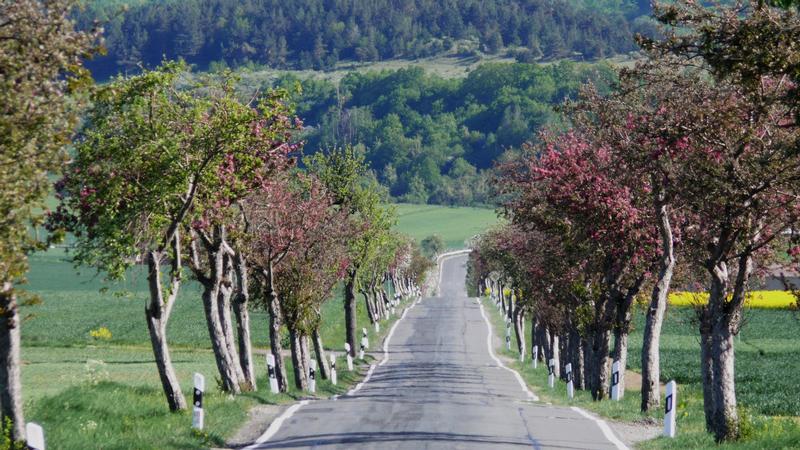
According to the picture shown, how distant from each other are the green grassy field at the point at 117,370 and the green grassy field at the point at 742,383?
7749 mm

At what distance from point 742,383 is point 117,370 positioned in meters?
24.7

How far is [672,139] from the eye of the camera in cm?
1812

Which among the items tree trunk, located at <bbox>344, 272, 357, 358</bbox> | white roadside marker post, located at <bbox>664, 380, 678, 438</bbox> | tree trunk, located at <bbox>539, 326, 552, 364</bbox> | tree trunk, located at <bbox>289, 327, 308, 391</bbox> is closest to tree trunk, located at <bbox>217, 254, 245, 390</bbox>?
tree trunk, located at <bbox>289, 327, 308, 391</bbox>

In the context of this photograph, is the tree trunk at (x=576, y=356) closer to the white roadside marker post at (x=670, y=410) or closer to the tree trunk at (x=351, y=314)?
the tree trunk at (x=351, y=314)

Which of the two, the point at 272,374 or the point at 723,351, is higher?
→ the point at 723,351

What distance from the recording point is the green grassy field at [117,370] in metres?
19.5

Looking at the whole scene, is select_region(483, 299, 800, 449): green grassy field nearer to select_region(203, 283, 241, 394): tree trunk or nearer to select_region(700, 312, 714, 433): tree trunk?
select_region(700, 312, 714, 433): tree trunk

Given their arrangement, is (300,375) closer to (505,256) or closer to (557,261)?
(557,261)

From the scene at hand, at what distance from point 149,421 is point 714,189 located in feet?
33.1

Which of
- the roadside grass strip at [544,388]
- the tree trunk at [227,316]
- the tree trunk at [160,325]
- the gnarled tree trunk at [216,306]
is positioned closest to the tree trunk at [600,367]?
the roadside grass strip at [544,388]

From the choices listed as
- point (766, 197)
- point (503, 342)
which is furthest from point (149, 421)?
point (503, 342)

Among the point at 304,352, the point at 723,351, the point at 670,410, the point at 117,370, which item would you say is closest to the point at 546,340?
the point at 117,370

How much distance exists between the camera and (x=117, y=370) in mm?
49062

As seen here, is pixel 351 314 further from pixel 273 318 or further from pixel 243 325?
pixel 243 325
